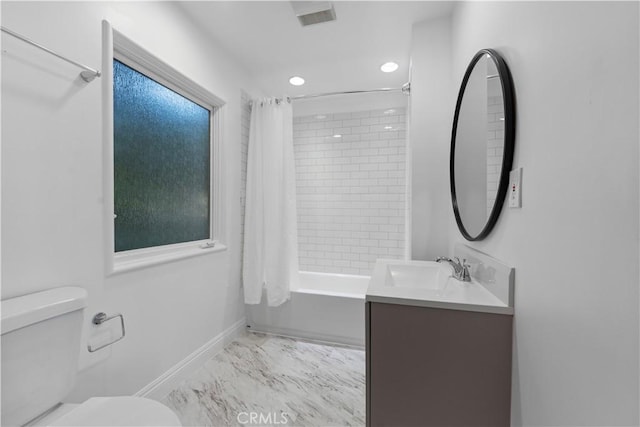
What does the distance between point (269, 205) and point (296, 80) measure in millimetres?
1331

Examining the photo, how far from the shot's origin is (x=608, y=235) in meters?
0.52

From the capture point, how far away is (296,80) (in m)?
2.74

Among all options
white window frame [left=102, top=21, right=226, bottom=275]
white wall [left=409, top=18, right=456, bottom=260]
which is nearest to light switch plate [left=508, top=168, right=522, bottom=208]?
white wall [left=409, top=18, right=456, bottom=260]

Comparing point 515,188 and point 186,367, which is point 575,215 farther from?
point 186,367

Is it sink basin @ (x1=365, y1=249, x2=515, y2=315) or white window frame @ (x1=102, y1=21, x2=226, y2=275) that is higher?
white window frame @ (x1=102, y1=21, x2=226, y2=275)

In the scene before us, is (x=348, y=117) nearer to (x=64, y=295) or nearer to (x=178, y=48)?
(x=178, y=48)

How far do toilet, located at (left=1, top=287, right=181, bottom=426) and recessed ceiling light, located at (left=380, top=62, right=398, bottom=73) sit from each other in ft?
8.71

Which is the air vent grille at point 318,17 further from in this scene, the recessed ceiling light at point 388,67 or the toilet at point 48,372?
the toilet at point 48,372

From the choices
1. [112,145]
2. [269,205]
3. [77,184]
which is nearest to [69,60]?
[112,145]

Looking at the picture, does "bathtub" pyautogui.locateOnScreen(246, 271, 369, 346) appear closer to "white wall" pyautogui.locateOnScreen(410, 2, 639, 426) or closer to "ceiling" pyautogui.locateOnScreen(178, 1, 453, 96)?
"white wall" pyautogui.locateOnScreen(410, 2, 639, 426)

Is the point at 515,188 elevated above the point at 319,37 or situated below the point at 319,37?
below

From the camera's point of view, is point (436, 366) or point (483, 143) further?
point (483, 143)

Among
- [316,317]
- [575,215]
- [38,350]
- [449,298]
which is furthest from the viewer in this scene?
[316,317]

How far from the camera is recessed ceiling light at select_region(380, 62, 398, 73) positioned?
2.41 m
